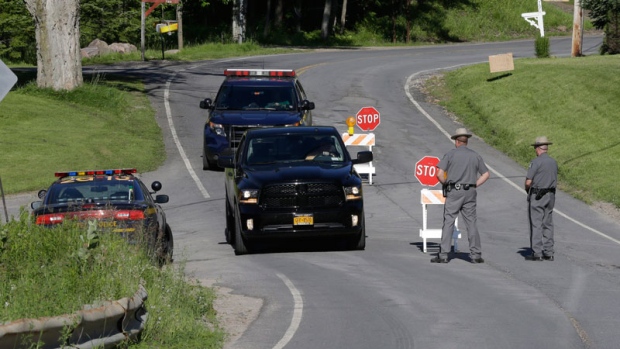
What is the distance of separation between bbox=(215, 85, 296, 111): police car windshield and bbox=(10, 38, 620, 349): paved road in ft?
6.03

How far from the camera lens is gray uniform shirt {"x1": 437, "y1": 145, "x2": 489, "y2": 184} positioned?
51.3ft

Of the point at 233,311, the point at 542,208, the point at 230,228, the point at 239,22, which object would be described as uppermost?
the point at 239,22

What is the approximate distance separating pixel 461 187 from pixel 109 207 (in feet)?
16.8

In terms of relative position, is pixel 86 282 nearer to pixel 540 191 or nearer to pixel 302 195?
pixel 302 195

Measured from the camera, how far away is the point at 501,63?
41.4 meters

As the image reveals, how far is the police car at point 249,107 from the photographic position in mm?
25172

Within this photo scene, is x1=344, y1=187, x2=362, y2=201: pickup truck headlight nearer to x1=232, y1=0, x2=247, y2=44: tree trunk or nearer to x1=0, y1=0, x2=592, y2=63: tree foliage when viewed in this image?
x1=232, y1=0, x2=247, y2=44: tree trunk

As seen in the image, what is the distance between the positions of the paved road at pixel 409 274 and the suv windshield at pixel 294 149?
4.78ft

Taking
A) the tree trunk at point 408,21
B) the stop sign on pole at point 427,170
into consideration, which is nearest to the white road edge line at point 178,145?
the stop sign on pole at point 427,170

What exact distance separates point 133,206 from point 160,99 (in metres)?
24.5

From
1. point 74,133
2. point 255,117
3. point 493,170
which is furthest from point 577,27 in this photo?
point 255,117

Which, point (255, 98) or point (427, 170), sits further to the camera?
point (255, 98)

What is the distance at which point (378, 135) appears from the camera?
32438 mm

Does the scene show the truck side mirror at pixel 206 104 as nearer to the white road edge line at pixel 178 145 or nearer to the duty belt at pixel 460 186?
the white road edge line at pixel 178 145
